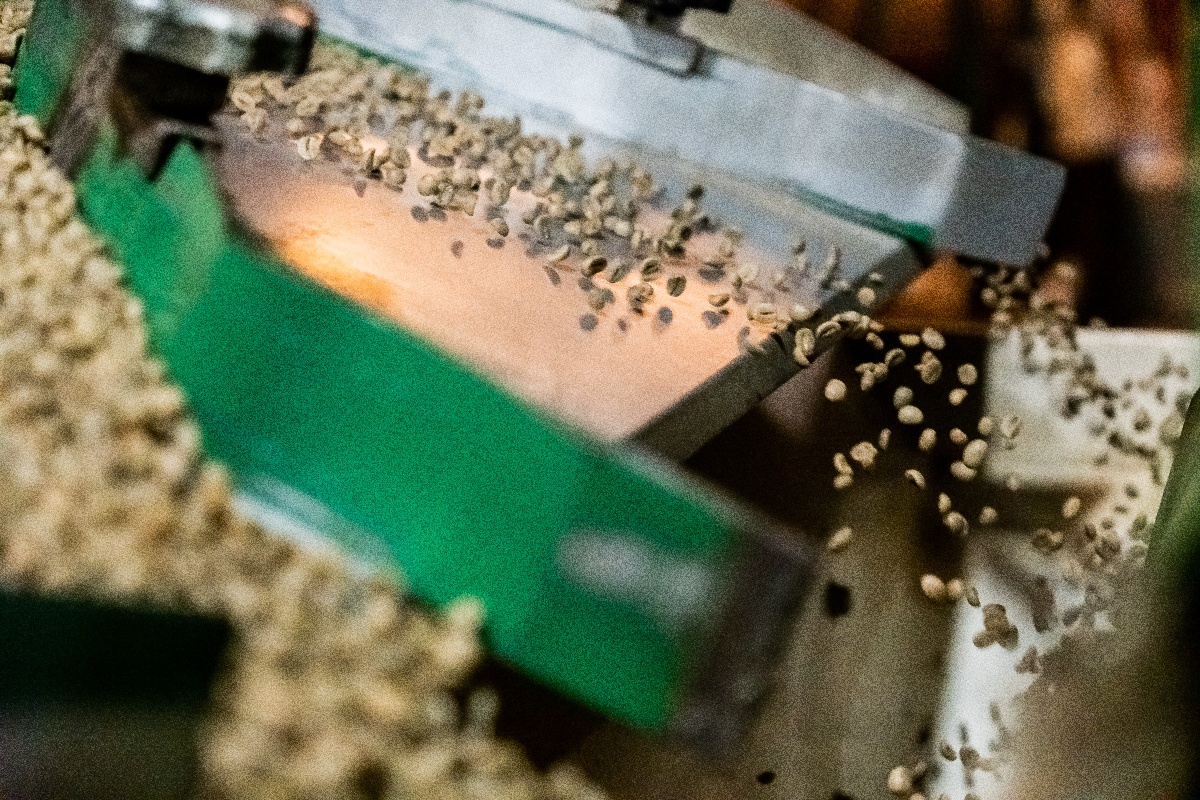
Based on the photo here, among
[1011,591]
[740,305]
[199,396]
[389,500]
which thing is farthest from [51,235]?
[1011,591]

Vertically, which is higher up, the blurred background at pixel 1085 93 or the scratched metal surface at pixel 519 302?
the blurred background at pixel 1085 93

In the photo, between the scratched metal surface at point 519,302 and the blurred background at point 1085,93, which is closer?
the scratched metal surface at point 519,302

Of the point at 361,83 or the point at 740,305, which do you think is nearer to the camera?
→ the point at 740,305

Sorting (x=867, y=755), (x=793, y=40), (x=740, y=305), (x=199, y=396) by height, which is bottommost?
(x=867, y=755)

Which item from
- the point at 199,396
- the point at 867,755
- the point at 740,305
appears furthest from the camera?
the point at 867,755

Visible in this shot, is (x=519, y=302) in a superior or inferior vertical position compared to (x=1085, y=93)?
inferior

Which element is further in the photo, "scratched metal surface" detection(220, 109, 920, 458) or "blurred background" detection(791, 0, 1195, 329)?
"blurred background" detection(791, 0, 1195, 329)

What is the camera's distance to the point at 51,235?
0.99 m

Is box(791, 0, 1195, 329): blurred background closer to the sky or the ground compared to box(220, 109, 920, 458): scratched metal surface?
closer to the sky

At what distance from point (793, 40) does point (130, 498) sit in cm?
125

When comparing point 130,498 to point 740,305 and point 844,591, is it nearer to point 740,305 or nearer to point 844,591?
point 740,305

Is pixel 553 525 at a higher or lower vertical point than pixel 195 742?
higher

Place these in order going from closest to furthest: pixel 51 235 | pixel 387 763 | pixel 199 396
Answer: pixel 387 763 < pixel 199 396 < pixel 51 235

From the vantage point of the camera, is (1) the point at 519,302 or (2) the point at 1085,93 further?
(2) the point at 1085,93
